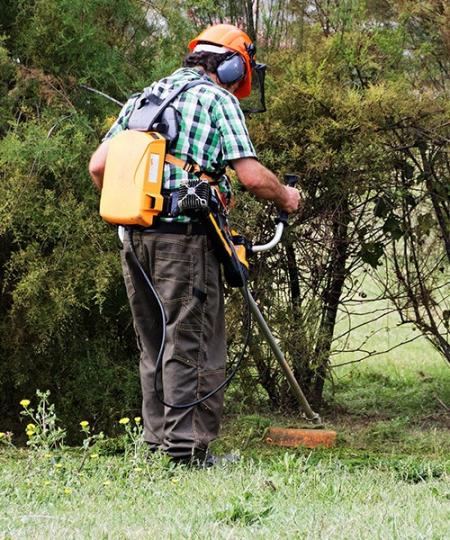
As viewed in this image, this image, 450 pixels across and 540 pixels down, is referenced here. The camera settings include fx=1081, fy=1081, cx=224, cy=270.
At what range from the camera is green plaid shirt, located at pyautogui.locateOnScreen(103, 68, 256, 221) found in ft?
16.7

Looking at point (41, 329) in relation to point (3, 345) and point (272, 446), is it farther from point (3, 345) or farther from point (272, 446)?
point (272, 446)

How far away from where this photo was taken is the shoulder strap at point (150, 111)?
5125 mm

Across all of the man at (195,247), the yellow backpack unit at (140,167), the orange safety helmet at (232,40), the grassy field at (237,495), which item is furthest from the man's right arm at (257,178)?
the grassy field at (237,495)

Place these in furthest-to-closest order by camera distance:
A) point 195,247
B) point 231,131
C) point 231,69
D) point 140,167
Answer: point 231,69
point 195,247
point 231,131
point 140,167

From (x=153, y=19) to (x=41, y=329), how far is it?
7.08ft

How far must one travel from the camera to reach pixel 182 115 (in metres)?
5.15

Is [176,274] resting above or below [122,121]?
below

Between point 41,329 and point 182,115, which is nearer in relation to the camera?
point 182,115

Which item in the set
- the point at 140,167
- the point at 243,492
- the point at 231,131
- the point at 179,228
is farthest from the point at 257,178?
the point at 243,492

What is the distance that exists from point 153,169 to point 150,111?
1.16 ft

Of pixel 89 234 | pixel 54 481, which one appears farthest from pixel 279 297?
pixel 54 481

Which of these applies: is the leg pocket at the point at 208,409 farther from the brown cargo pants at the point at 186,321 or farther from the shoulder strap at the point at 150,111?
the shoulder strap at the point at 150,111

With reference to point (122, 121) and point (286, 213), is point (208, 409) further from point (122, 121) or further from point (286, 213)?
point (122, 121)

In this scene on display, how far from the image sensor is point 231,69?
531 cm
